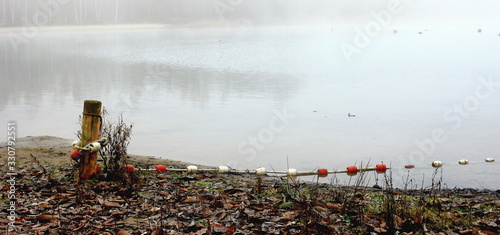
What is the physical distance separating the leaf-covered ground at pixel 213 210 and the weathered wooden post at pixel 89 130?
6.0 inches

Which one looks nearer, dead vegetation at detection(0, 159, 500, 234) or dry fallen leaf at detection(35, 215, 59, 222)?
dead vegetation at detection(0, 159, 500, 234)

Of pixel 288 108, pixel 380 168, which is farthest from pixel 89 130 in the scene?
pixel 288 108

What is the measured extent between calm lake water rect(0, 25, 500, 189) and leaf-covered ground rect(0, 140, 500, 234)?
3.23 metres

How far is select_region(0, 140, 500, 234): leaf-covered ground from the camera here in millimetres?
4613

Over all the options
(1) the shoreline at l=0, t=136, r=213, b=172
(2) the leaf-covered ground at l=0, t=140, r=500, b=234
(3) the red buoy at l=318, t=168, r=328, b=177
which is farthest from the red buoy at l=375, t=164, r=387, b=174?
(1) the shoreline at l=0, t=136, r=213, b=172

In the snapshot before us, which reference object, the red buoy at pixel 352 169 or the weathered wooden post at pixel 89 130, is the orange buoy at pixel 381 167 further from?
the weathered wooden post at pixel 89 130

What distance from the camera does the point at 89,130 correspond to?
6242mm

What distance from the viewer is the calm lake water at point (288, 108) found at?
9.95 meters

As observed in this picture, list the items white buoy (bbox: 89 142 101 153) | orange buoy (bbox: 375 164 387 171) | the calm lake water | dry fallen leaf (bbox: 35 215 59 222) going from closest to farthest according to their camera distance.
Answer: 1. dry fallen leaf (bbox: 35 215 59 222)
2. white buoy (bbox: 89 142 101 153)
3. orange buoy (bbox: 375 164 387 171)
4. the calm lake water

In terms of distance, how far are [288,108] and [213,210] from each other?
9.33 meters

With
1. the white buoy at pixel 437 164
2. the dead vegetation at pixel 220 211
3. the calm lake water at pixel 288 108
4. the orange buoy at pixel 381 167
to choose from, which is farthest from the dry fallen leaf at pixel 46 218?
the white buoy at pixel 437 164

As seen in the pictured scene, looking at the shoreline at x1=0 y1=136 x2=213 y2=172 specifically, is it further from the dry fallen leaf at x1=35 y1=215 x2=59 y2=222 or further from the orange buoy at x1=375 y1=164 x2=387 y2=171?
the orange buoy at x1=375 y1=164 x2=387 y2=171

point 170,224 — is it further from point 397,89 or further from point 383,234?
point 397,89

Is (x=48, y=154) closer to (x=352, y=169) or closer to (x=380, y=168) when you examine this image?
(x=352, y=169)
